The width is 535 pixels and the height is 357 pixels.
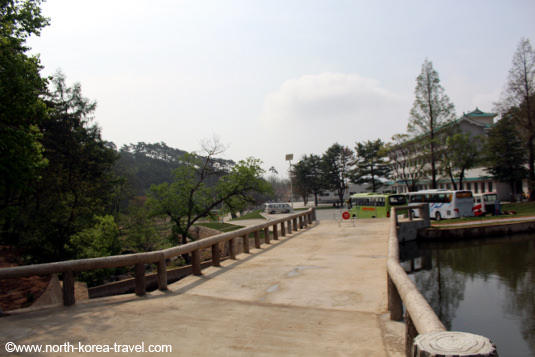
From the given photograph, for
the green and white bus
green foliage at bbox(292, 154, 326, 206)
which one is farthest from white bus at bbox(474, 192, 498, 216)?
green foliage at bbox(292, 154, 326, 206)

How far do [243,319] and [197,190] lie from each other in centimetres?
2572

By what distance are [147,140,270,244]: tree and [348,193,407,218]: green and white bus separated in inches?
399

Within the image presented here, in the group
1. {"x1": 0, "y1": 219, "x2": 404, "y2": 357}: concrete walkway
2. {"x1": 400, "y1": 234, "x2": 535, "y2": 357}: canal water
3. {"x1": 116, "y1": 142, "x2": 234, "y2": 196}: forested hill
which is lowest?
{"x1": 400, "y1": 234, "x2": 535, "y2": 357}: canal water

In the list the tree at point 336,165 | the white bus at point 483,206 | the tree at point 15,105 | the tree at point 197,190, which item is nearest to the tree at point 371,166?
the tree at point 336,165

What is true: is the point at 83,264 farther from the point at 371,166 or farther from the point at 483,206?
the point at 371,166

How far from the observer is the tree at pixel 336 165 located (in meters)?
78.0

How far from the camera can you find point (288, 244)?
1352cm

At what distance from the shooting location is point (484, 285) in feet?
49.7

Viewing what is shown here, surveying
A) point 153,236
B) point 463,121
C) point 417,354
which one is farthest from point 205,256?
point 463,121

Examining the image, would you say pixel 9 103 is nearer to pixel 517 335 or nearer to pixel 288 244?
pixel 288 244

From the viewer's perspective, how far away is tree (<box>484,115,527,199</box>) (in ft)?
147

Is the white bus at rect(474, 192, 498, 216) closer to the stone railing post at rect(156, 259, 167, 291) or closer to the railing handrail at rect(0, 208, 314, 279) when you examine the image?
the railing handrail at rect(0, 208, 314, 279)

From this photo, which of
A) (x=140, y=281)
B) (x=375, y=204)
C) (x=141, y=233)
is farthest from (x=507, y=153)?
(x=140, y=281)

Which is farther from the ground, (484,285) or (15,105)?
(15,105)
